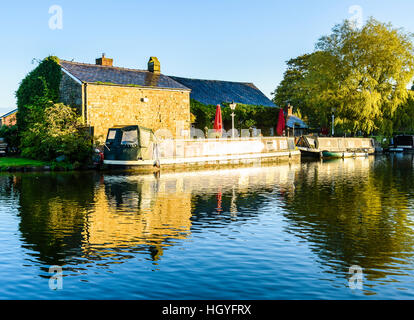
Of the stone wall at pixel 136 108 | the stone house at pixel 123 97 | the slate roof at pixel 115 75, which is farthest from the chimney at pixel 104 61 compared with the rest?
the stone wall at pixel 136 108

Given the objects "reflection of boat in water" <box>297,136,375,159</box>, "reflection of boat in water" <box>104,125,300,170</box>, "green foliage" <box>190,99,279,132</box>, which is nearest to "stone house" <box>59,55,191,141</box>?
"reflection of boat in water" <box>104,125,300,170</box>

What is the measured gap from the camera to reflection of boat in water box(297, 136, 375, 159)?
148 feet

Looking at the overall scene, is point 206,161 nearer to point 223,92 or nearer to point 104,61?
point 104,61

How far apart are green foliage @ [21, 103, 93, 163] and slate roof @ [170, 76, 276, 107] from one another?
18756 mm

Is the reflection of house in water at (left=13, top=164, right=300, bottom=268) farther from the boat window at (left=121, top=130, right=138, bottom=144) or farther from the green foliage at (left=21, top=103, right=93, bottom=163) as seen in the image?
the green foliage at (left=21, top=103, right=93, bottom=163)

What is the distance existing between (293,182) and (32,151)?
1941cm

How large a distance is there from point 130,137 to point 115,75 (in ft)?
33.1

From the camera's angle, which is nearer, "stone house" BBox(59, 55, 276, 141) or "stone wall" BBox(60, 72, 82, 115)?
"stone wall" BBox(60, 72, 82, 115)

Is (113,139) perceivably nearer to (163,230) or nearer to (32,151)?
(32,151)

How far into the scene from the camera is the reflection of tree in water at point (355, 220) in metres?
9.36

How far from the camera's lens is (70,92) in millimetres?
34250

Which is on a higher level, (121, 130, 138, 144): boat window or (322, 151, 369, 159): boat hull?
(121, 130, 138, 144): boat window

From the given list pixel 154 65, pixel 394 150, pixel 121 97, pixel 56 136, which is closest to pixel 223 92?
pixel 154 65

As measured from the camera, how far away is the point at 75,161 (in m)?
30.3
